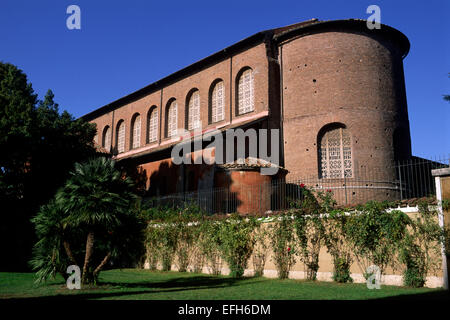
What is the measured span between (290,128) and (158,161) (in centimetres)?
769

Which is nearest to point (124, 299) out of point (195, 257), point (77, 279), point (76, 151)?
point (77, 279)

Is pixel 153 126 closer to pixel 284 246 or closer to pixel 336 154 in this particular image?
pixel 336 154

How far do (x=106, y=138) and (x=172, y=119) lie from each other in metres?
9.73

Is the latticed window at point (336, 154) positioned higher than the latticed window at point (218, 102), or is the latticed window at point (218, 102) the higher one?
the latticed window at point (218, 102)

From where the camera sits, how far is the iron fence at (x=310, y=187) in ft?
48.9

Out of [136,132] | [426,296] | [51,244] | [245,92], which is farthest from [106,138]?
[426,296]

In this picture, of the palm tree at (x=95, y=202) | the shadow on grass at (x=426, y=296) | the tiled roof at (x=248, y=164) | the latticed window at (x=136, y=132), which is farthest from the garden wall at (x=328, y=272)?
the latticed window at (x=136, y=132)

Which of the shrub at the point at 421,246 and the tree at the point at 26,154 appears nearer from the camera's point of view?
the shrub at the point at 421,246

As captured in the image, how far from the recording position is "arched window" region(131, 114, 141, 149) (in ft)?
110

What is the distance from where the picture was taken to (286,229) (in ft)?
39.0

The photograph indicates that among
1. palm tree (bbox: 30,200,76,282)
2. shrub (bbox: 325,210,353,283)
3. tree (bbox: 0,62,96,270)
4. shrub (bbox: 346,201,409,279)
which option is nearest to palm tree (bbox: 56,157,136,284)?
palm tree (bbox: 30,200,76,282)

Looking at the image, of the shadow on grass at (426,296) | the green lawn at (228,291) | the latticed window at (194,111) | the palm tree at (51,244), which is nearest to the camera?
the shadow on grass at (426,296)

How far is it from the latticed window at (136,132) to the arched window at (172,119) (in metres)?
4.04

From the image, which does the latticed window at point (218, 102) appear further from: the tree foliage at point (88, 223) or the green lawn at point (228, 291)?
the green lawn at point (228, 291)
